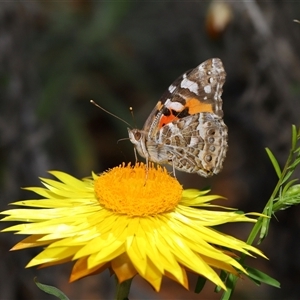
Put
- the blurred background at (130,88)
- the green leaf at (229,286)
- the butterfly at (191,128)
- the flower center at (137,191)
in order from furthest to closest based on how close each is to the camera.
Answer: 1. the blurred background at (130,88)
2. the butterfly at (191,128)
3. the flower center at (137,191)
4. the green leaf at (229,286)

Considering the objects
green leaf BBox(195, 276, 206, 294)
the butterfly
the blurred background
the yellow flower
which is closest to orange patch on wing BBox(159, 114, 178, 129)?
the butterfly

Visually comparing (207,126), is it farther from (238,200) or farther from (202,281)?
(238,200)

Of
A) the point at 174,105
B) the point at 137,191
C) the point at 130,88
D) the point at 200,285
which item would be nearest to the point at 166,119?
the point at 174,105

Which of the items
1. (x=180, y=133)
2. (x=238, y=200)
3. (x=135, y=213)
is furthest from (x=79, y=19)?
(x=135, y=213)

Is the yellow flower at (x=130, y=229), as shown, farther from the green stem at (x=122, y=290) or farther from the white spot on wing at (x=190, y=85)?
the white spot on wing at (x=190, y=85)

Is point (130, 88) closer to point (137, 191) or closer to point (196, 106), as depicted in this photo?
point (196, 106)

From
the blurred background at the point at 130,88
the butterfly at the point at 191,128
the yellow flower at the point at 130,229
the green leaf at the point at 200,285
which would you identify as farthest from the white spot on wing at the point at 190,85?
the blurred background at the point at 130,88

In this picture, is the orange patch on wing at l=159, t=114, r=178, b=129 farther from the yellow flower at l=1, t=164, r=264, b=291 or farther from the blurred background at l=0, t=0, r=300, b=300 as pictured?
the blurred background at l=0, t=0, r=300, b=300
